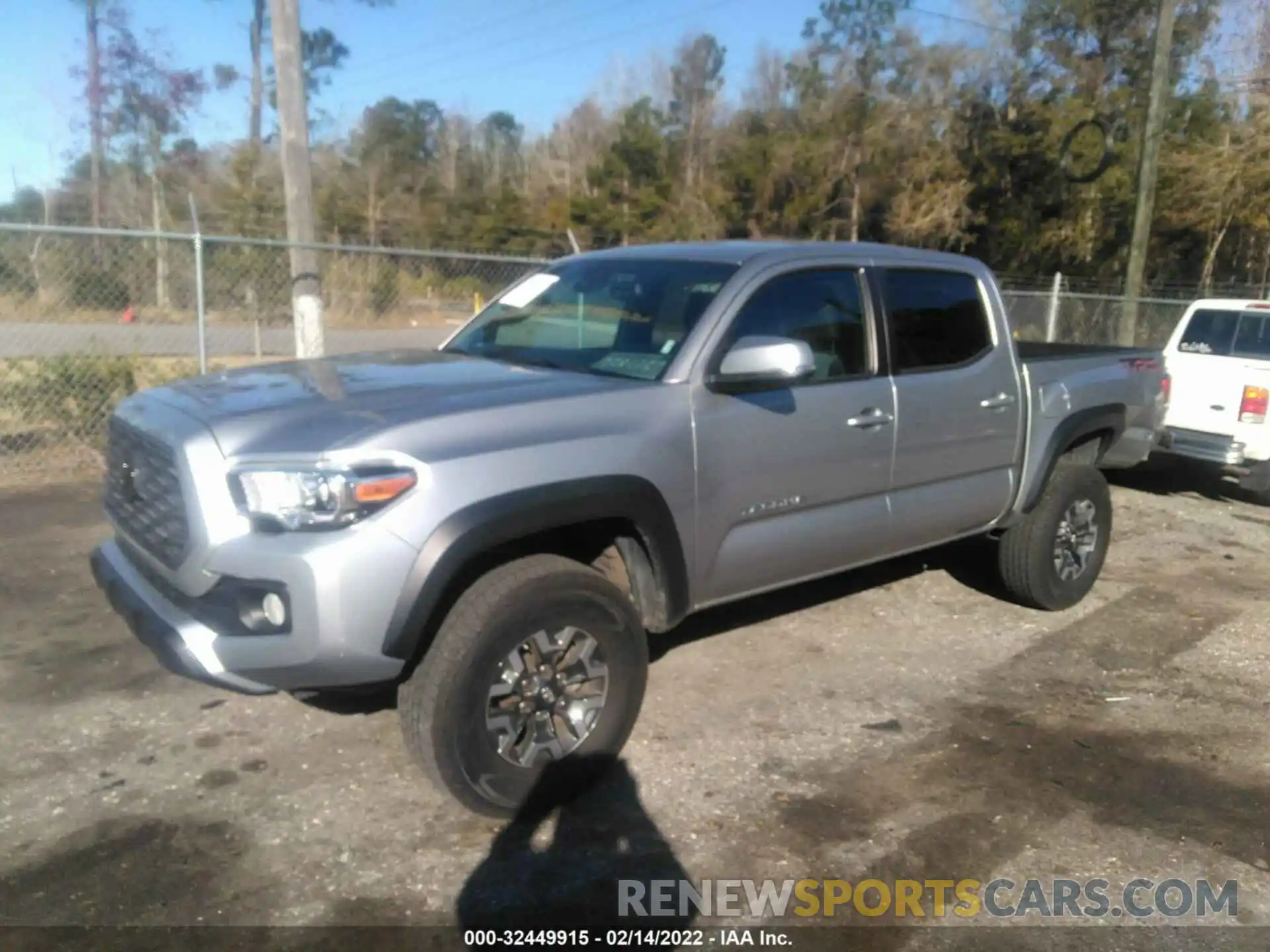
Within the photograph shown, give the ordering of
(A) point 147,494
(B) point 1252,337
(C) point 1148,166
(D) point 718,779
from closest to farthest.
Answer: (A) point 147,494 → (D) point 718,779 → (B) point 1252,337 → (C) point 1148,166

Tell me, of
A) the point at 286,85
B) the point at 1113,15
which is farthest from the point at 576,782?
the point at 1113,15

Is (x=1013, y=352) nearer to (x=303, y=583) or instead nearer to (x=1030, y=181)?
(x=303, y=583)

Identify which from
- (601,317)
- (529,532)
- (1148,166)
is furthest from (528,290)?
(1148,166)

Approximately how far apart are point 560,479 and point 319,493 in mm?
754

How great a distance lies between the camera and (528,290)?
5.04 metres

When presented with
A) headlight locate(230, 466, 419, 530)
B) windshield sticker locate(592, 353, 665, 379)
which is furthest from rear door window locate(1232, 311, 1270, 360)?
headlight locate(230, 466, 419, 530)

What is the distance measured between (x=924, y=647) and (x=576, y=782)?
2.29 meters

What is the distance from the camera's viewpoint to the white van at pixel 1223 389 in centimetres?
834

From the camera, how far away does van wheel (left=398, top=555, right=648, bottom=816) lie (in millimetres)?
3346

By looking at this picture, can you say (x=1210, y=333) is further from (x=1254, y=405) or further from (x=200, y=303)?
(x=200, y=303)

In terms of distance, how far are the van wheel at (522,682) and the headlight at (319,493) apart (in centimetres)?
47

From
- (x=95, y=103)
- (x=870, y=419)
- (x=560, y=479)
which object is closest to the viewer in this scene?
(x=560, y=479)

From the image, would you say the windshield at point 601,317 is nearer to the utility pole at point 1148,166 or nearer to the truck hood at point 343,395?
the truck hood at point 343,395

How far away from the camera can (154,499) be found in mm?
3551
